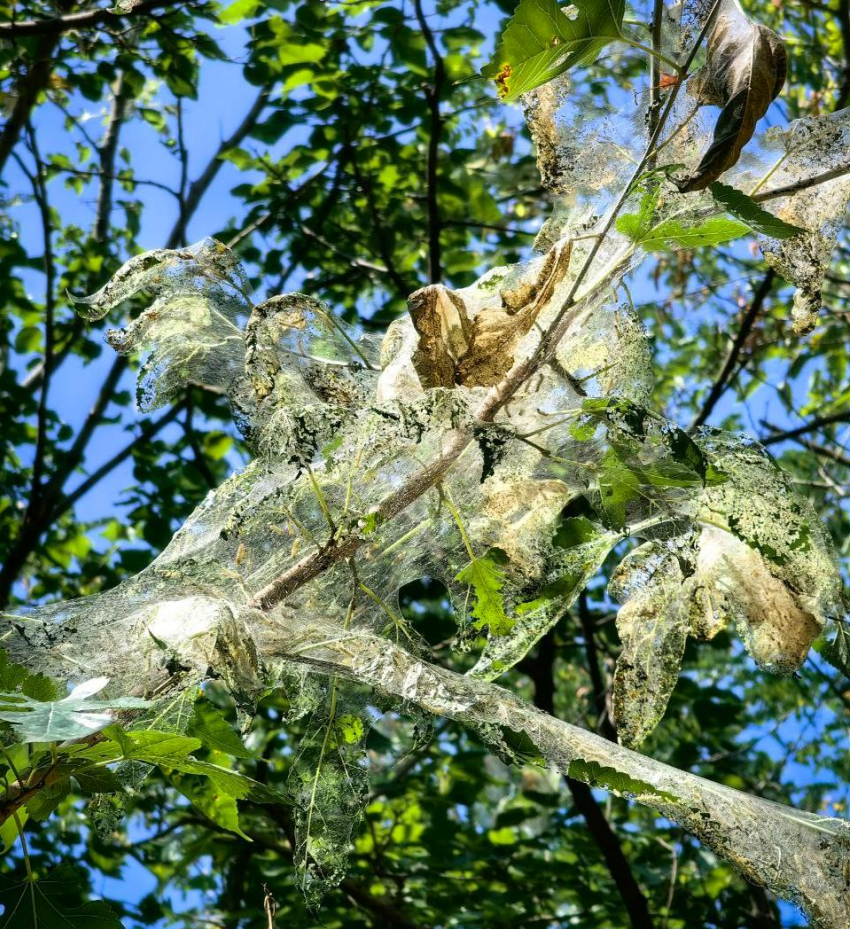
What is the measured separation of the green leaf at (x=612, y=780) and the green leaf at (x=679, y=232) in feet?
1.82

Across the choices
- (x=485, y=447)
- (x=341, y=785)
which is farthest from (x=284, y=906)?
(x=485, y=447)

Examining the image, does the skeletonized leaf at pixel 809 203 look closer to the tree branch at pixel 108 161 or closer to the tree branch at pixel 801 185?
the tree branch at pixel 801 185

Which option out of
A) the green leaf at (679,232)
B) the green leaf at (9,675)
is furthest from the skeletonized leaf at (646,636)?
the green leaf at (9,675)

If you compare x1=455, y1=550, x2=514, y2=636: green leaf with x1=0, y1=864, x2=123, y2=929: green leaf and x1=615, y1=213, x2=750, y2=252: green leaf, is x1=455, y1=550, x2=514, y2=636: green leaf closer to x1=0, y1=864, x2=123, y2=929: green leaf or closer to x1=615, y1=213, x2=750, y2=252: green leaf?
x1=615, y1=213, x2=750, y2=252: green leaf

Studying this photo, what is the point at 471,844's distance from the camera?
330 centimetres

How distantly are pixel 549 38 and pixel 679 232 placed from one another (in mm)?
245

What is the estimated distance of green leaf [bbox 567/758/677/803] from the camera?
3.36ft

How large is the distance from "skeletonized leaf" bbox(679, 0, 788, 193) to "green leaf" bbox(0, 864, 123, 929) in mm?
1037

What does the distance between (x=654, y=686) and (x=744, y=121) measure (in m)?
0.72

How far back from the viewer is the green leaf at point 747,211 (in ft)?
3.32

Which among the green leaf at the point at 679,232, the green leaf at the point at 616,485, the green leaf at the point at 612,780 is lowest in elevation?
the green leaf at the point at 612,780

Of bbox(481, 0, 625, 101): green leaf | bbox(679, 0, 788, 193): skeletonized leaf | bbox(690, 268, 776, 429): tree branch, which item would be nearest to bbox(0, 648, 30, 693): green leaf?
bbox(481, 0, 625, 101): green leaf

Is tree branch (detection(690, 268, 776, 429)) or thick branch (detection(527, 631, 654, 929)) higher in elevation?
tree branch (detection(690, 268, 776, 429))

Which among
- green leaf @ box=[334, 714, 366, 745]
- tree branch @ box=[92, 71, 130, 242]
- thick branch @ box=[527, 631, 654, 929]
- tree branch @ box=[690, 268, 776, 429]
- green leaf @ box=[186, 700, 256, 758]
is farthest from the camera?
tree branch @ box=[92, 71, 130, 242]
